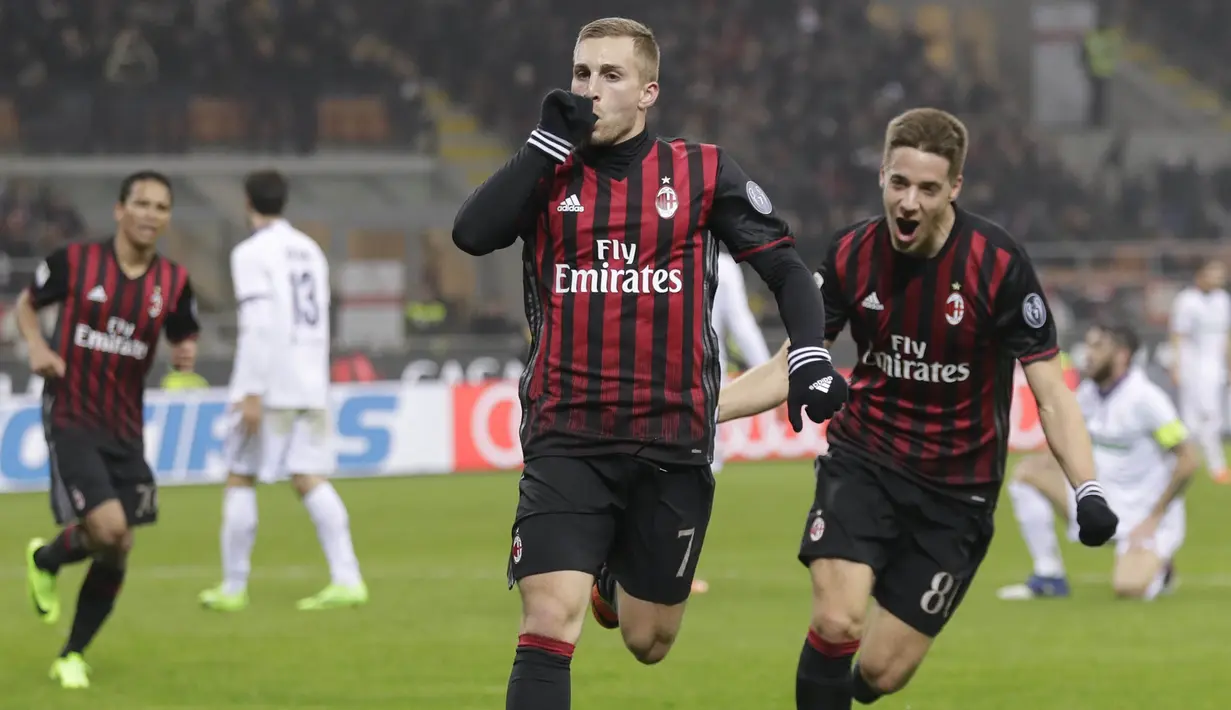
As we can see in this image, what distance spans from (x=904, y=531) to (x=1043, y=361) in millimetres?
719

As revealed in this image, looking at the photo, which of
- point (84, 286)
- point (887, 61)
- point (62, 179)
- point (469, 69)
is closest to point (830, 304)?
point (84, 286)

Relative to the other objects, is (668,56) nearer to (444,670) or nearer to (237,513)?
(237,513)

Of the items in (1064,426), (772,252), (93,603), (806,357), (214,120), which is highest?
(214,120)

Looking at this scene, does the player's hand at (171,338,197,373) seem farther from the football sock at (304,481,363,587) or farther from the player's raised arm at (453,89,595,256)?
the player's raised arm at (453,89,595,256)

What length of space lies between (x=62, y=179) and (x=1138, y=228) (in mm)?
15886

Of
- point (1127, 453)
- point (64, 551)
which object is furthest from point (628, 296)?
point (1127, 453)

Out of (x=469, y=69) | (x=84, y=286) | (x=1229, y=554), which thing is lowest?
(x=1229, y=554)

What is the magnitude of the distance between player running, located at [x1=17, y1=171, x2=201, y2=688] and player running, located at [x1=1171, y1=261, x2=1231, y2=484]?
43.5 ft

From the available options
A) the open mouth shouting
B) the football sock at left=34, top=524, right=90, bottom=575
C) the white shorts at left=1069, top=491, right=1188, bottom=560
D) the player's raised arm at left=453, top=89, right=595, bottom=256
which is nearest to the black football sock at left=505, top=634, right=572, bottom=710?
the player's raised arm at left=453, top=89, right=595, bottom=256

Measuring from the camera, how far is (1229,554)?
12.9 meters

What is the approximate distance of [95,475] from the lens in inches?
311

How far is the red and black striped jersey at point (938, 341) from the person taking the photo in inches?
231

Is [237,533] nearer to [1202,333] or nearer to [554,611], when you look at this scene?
[554,611]

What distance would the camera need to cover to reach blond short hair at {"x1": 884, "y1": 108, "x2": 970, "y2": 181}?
224 inches
